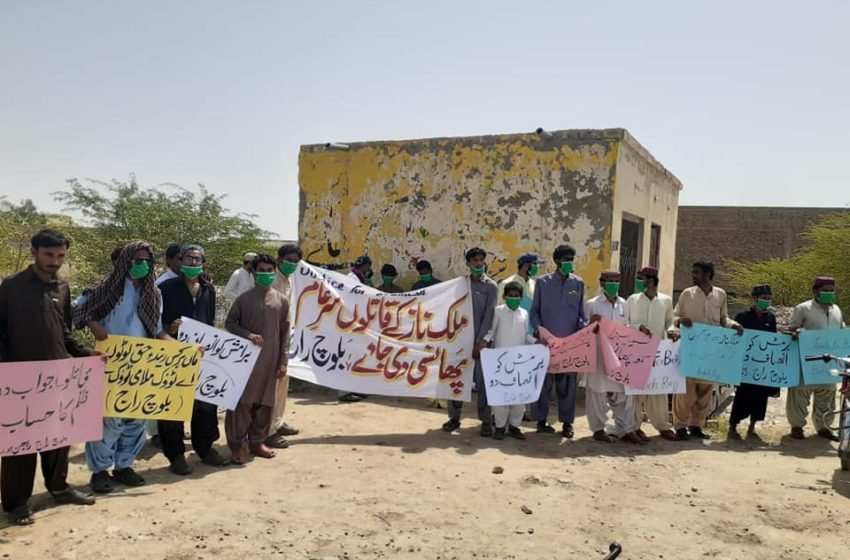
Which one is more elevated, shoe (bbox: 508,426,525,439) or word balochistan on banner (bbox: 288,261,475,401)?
word balochistan on banner (bbox: 288,261,475,401)

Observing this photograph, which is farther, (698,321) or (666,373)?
(698,321)

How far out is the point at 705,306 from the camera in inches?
246

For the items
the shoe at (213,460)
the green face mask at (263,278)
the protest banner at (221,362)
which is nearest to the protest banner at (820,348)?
the green face mask at (263,278)

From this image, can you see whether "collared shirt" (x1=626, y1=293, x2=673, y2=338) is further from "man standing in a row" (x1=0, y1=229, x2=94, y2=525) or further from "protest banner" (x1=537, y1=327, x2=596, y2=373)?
"man standing in a row" (x1=0, y1=229, x2=94, y2=525)

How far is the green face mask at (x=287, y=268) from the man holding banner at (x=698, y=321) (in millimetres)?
3870

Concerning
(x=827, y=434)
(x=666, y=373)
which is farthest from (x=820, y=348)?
(x=666, y=373)

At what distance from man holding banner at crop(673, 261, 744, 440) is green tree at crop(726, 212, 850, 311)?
516 inches

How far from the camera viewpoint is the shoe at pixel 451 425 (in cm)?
636

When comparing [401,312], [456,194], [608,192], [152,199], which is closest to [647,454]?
[401,312]

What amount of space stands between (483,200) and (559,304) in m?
2.89

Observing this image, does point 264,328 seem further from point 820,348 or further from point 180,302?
point 820,348

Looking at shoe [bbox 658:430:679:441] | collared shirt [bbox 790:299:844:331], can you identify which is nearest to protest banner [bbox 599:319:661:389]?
shoe [bbox 658:430:679:441]

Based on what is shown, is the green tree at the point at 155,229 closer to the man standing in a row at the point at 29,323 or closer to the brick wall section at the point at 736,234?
A: the man standing in a row at the point at 29,323

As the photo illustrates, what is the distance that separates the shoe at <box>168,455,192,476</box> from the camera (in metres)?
4.67
